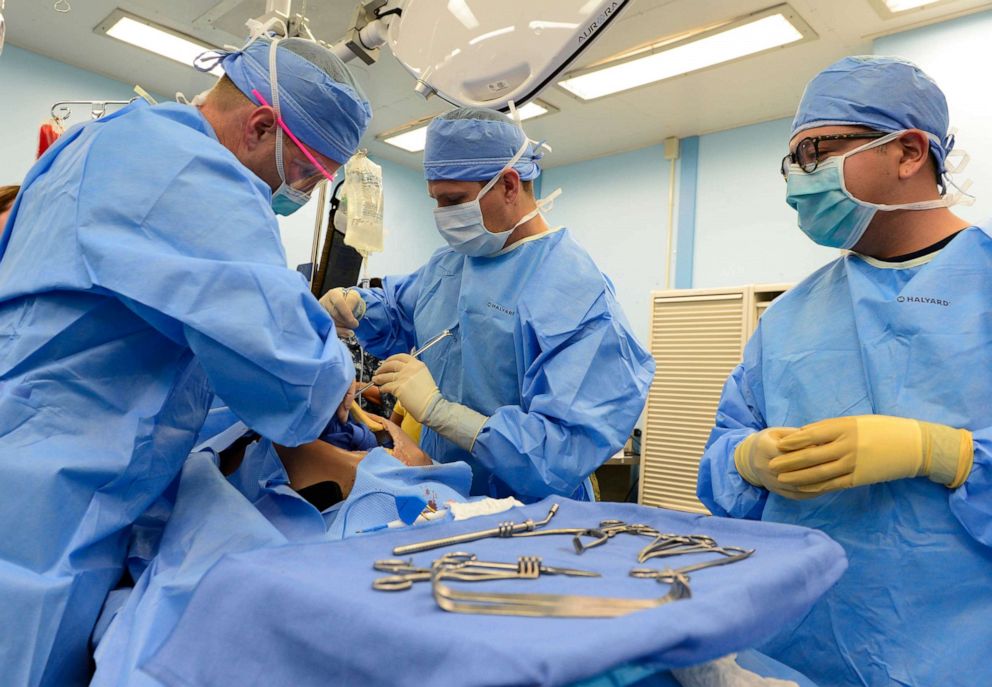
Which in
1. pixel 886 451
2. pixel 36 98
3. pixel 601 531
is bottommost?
pixel 601 531

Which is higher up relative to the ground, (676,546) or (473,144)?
(473,144)

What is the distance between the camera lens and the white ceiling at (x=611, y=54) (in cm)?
328

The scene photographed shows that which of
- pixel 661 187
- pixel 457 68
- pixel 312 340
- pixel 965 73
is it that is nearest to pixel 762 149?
pixel 661 187

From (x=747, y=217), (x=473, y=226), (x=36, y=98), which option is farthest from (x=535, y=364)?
(x=36, y=98)

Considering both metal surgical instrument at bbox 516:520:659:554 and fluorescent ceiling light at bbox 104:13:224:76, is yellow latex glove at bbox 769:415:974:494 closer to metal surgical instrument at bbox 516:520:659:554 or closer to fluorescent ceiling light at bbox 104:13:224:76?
metal surgical instrument at bbox 516:520:659:554

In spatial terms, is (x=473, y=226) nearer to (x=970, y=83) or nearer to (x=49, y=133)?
(x=49, y=133)

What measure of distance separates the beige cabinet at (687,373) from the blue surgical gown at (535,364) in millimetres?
2377

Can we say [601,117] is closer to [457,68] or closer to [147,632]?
[457,68]

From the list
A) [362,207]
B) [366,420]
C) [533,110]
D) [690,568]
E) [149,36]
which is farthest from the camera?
[533,110]

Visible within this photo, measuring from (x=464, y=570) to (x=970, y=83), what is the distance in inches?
138

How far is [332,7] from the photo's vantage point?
10.8 ft

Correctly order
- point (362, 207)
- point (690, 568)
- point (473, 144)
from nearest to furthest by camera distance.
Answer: point (690, 568)
point (473, 144)
point (362, 207)

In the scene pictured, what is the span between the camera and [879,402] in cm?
115

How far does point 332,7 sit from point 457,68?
2317mm
